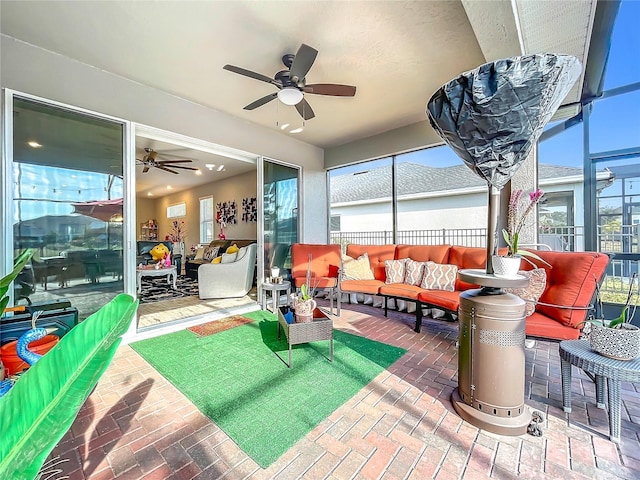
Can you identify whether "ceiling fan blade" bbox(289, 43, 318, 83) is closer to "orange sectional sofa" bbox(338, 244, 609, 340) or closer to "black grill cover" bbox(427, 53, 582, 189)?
"black grill cover" bbox(427, 53, 582, 189)

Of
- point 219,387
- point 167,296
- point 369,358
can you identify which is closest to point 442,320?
point 369,358

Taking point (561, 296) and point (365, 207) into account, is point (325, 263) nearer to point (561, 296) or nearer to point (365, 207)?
point (561, 296)

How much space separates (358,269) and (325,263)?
60cm

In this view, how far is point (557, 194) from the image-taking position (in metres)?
4.14

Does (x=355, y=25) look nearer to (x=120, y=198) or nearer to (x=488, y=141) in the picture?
(x=488, y=141)

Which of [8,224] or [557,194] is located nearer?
[8,224]

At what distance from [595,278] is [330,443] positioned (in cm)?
243

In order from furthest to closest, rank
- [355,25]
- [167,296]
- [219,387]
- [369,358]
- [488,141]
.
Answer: [167,296] → [369,358] → [355,25] → [219,387] → [488,141]

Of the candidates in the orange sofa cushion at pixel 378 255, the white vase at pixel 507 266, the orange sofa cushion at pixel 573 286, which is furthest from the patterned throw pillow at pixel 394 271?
the white vase at pixel 507 266

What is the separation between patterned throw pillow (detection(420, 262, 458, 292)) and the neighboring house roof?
2.36 meters

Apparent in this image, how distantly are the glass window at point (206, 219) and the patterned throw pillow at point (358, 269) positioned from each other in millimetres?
5806

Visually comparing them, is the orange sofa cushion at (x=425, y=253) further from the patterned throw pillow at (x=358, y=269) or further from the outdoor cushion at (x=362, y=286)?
the outdoor cushion at (x=362, y=286)

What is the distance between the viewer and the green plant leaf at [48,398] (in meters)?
0.45

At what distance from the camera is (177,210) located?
10.2m
